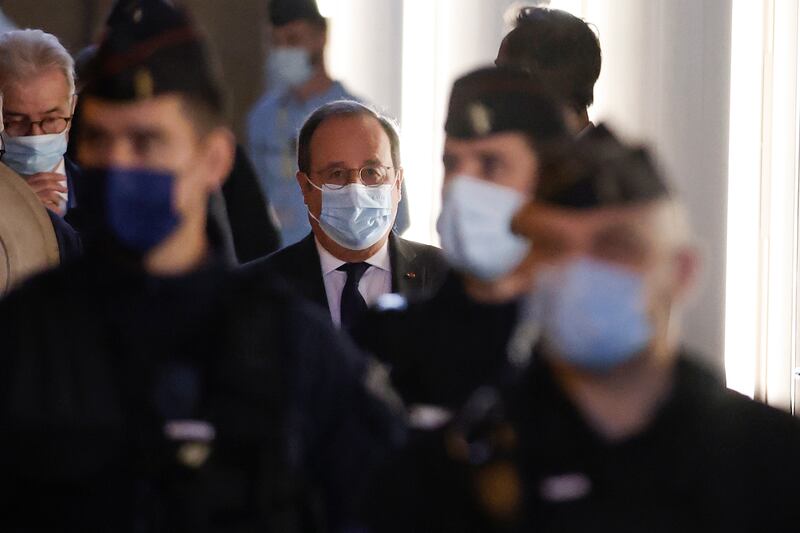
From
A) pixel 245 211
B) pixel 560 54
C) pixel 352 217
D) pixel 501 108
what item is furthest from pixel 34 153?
pixel 501 108

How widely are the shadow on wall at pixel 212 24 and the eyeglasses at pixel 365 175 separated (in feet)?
5.25

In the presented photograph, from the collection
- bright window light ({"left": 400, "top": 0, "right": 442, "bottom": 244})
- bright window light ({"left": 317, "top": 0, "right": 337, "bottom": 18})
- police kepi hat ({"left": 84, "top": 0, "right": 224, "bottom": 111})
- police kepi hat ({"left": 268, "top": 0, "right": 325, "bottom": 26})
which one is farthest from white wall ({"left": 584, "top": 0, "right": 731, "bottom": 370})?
police kepi hat ({"left": 84, "top": 0, "right": 224, "bottom": 111})

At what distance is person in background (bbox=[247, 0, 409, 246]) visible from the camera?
11.2 ft

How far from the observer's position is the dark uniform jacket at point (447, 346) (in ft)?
6.46

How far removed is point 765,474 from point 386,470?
485 millimetres

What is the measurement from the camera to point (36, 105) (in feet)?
10.1

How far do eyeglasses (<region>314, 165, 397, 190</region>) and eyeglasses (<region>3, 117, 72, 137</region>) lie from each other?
675 mm

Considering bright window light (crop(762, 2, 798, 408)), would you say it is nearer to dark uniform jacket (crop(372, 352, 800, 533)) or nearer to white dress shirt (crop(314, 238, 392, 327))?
white dress shirt (crop(314, 238, 392, 327))

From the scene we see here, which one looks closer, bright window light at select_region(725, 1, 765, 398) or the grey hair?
the grey hair

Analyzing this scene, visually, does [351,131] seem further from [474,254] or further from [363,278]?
[474,254]

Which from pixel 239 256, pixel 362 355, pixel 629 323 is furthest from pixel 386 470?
pixel 239 256

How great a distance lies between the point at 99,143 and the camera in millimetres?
1862

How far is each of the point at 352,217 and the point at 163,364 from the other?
1.08 m

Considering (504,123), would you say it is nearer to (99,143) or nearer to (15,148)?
(99,143)
